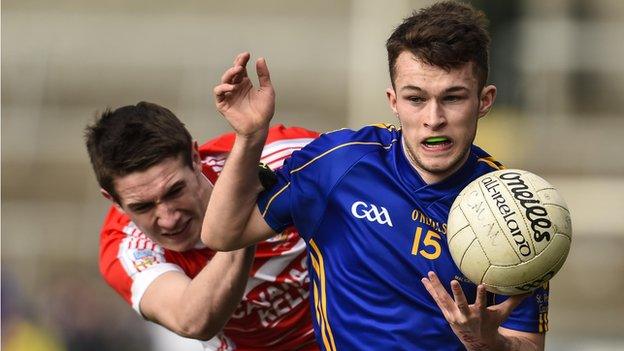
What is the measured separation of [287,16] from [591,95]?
4.51 m

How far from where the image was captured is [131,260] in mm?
6352

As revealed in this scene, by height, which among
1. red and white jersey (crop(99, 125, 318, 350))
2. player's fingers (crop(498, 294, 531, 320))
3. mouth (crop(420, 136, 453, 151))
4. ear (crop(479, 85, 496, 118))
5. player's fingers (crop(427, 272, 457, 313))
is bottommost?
red and white jersey (crop(99, 125, 318, 350))

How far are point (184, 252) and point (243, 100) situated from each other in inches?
67.6

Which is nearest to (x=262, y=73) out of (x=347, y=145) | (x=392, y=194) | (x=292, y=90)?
(x=347, y=145)

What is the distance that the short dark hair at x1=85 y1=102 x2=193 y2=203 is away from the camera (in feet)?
19.9

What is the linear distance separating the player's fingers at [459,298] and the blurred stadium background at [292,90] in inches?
425

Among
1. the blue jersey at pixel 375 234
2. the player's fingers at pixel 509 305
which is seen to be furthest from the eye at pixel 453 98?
the player's fingers at pixel 509 305

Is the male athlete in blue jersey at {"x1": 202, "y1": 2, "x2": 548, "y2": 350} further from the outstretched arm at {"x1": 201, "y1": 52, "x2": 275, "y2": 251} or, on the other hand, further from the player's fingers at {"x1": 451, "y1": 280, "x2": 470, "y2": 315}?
the player's fingers at {"x1": 451, "y1": 280, "x2": 470, "y2": 315}

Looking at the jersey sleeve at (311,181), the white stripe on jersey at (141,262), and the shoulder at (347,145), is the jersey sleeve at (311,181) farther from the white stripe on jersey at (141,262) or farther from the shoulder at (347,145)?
the white stripe on jersey at (141,262)

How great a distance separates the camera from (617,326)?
14.9 m

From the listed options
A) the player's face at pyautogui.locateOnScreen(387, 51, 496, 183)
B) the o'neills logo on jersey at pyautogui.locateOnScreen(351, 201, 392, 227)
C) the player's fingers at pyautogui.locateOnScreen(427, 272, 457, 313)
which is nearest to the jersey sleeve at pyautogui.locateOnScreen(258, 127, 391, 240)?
the o'neills logo on jersey at pyautogui.locateOnScreen(351, 201, 392, 227)

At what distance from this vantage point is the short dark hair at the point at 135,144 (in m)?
6.07

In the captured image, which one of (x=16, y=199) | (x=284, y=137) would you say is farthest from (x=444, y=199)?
(x=16, y=199)

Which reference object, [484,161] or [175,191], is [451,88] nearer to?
[484,161]
